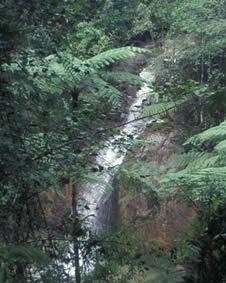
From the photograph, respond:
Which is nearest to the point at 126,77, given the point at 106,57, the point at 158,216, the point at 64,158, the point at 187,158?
the point at 106,57

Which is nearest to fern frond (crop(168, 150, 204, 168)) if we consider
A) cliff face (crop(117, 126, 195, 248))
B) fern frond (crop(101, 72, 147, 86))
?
fern frond (crop(101, 72, 147, 86))

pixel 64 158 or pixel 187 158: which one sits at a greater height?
pixel 187 158

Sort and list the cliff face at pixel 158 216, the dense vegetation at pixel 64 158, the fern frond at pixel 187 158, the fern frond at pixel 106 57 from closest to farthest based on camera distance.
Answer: the dense vegetation at pixel 64 158
the fern frond at pixel 106 57
the fern frond at pixel 187 158
the cliff face at pixel 158 216

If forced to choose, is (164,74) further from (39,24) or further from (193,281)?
(39,24)

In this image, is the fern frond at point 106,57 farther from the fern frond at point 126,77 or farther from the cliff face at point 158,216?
the cliff face at point 158,216

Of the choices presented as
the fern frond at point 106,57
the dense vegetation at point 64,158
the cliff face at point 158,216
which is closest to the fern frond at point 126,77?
the dense vegetation at point 64,158

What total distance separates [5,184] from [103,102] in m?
2.05

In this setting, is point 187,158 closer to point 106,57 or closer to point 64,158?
point 106,57

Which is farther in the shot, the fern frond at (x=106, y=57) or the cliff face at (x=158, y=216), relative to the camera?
the cliff face at (x=158, y=216)

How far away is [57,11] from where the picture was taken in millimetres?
2410

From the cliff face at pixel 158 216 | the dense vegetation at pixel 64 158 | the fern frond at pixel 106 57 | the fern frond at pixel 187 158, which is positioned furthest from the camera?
the cliff face at pixel 158 216

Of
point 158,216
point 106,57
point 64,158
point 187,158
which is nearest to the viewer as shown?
point 64,158

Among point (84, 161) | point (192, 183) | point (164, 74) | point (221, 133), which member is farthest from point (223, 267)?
point (164, 74)

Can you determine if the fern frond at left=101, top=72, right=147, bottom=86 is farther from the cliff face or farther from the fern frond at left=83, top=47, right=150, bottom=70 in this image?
the cliff face
